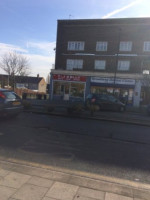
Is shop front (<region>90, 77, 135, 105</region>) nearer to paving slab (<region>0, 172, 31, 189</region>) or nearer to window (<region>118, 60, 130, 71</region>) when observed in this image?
window (<region>118, 60, 130, 71</region>)

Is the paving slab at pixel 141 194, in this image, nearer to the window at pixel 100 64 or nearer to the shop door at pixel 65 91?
the shop door at pixel 65 91

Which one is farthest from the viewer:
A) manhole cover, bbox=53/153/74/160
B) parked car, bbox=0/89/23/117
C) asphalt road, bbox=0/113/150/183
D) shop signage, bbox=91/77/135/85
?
shop signage, bbox=91/77/135/85

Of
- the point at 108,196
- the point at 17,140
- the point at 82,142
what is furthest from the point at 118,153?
the point at 17,140

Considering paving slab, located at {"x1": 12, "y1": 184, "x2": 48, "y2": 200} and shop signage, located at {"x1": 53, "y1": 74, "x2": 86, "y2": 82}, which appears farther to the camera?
shop signage, located at {"x1": 53, "y1": 74, "x2": 86, "y2": 82}

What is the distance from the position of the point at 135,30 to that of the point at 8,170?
86.8 ft

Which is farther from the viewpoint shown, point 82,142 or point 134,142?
point 134,142

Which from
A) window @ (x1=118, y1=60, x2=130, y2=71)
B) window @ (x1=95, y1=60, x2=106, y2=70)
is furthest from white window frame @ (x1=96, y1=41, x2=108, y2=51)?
window @ (x1=118, y1=60, x2=130, y2=71)

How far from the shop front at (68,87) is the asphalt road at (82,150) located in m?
18.9

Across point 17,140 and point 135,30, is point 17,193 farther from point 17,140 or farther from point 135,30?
point 135,30

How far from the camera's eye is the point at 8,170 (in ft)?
11.1

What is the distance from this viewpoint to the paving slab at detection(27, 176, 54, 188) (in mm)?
2985

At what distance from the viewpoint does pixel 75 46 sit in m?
27.6

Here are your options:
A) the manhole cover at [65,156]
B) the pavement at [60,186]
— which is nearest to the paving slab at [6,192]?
the pavement at [60,186]

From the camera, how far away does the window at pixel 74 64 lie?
2734 centimetres
